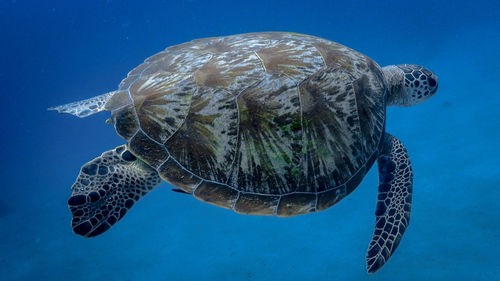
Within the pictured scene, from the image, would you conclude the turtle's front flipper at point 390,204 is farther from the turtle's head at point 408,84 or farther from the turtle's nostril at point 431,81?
the turtle's nostril at point 431,81

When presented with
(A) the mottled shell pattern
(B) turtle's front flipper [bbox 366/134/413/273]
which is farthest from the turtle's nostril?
(A) the mottled shell pattern

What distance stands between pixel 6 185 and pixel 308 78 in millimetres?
20491

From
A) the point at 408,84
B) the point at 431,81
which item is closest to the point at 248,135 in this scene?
the point at 408,84

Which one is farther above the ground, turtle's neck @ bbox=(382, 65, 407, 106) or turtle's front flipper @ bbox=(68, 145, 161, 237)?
turtle's neck @ bbox=(382, 65, 407, 106)

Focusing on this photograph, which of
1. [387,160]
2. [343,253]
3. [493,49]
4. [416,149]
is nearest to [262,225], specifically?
[343,253]

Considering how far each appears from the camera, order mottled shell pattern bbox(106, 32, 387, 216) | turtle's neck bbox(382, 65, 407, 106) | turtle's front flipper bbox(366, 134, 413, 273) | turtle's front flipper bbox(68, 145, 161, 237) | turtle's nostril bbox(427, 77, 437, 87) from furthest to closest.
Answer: turtle's nostril bbox(427, 77, 437, 87), turtle's neck bbox(382, 65, 407, 106), turtle's front flipper bbox(366, 134, 413, 273), turtle's front flipper bbox(68, 145, 161, 237), mottled shell pattern bbox(106, 32, 387, 216)

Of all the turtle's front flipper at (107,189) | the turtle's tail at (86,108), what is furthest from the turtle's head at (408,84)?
the turtle's tail at (86,108)

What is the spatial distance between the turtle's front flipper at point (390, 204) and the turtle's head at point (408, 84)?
0.79 m

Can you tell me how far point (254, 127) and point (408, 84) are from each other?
8.49 ft

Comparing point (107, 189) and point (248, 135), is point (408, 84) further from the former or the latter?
point (107, 189)

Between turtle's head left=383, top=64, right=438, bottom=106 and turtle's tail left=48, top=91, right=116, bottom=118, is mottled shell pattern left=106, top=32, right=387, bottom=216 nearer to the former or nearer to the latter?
turtle's tail left=48, top=91, right=116, bottom=118

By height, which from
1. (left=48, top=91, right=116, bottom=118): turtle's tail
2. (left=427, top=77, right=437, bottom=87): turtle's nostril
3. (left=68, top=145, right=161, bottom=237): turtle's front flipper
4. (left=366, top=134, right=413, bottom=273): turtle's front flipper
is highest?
(left=48, top=91, right=116, bottom=118): turtle's tail

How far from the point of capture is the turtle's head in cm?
388

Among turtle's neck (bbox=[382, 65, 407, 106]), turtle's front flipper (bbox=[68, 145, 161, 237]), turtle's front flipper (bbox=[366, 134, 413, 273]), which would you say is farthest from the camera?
turtle's neck (bbox=[382, 65, 407, 106])
